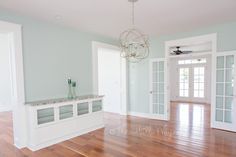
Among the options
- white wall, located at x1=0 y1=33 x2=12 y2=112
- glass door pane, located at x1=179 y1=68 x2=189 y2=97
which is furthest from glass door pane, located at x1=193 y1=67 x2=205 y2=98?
white wall, located at x1=0 y1=33 x2=12 y2=112

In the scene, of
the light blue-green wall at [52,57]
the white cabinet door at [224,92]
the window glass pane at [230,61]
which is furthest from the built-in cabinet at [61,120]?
the window glass pane at [230,61]

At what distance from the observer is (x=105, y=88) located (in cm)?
620

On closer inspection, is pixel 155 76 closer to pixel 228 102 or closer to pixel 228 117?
pixel 228 102

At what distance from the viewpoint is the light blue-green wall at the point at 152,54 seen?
3.79 m

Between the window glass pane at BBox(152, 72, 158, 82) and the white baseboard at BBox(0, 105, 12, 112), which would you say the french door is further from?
the white baseboard at BBox(0, 105, 12, 112)

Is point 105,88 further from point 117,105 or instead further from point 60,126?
point 60,126

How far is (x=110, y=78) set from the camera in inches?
237

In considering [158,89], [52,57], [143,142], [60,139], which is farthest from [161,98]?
[52,57]

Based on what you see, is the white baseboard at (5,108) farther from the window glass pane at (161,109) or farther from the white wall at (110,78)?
the window glass pane at (161,109)

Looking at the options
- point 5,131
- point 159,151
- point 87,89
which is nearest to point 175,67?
point 87,89

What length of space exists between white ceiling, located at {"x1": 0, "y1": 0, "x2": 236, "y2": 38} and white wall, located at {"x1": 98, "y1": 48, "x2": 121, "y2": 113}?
1916 mm

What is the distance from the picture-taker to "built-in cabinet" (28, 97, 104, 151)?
291 centimetres

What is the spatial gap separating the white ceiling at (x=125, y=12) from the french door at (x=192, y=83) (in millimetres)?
5069

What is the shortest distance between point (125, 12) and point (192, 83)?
7.03 meters
